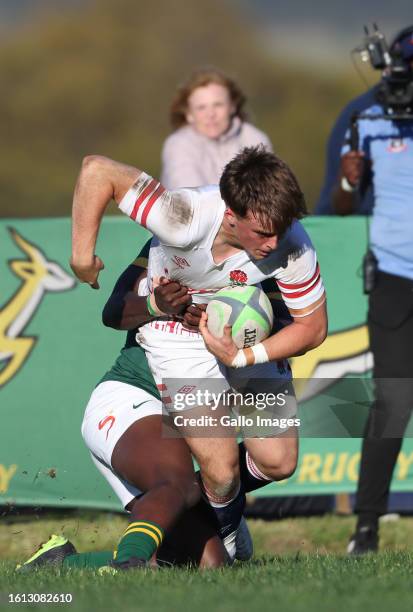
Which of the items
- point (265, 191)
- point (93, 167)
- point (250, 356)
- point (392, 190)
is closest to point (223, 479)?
point (250, 356)

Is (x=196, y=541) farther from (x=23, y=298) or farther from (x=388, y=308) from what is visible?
(x=23, y=298)

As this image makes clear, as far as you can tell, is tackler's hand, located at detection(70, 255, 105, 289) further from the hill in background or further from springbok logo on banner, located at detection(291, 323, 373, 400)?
the hill in background

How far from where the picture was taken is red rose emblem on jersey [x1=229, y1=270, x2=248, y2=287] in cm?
659

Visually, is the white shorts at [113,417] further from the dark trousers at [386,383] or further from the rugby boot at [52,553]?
the dark trousers at [386,383]

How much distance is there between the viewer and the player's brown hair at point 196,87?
9781mm

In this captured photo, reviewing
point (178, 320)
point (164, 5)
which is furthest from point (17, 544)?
point (164, 5)

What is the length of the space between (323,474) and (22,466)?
2048 mm

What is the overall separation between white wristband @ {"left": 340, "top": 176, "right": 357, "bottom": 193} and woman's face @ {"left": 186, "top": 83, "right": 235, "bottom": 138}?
115 centimetres

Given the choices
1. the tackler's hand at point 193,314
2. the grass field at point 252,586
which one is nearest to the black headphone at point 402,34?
the tackler's hand at point 193,314

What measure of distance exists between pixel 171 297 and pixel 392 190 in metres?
2.63

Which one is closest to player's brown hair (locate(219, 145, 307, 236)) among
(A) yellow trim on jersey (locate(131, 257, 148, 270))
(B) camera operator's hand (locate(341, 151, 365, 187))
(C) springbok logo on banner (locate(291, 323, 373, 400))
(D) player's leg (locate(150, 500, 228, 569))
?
(A) yellow trim on jersey (locate(131, 257, 148, 270))

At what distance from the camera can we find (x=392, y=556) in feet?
22.8

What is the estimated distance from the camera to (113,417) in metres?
6.78

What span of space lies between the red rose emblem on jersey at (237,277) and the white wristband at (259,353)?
328 millimetres
